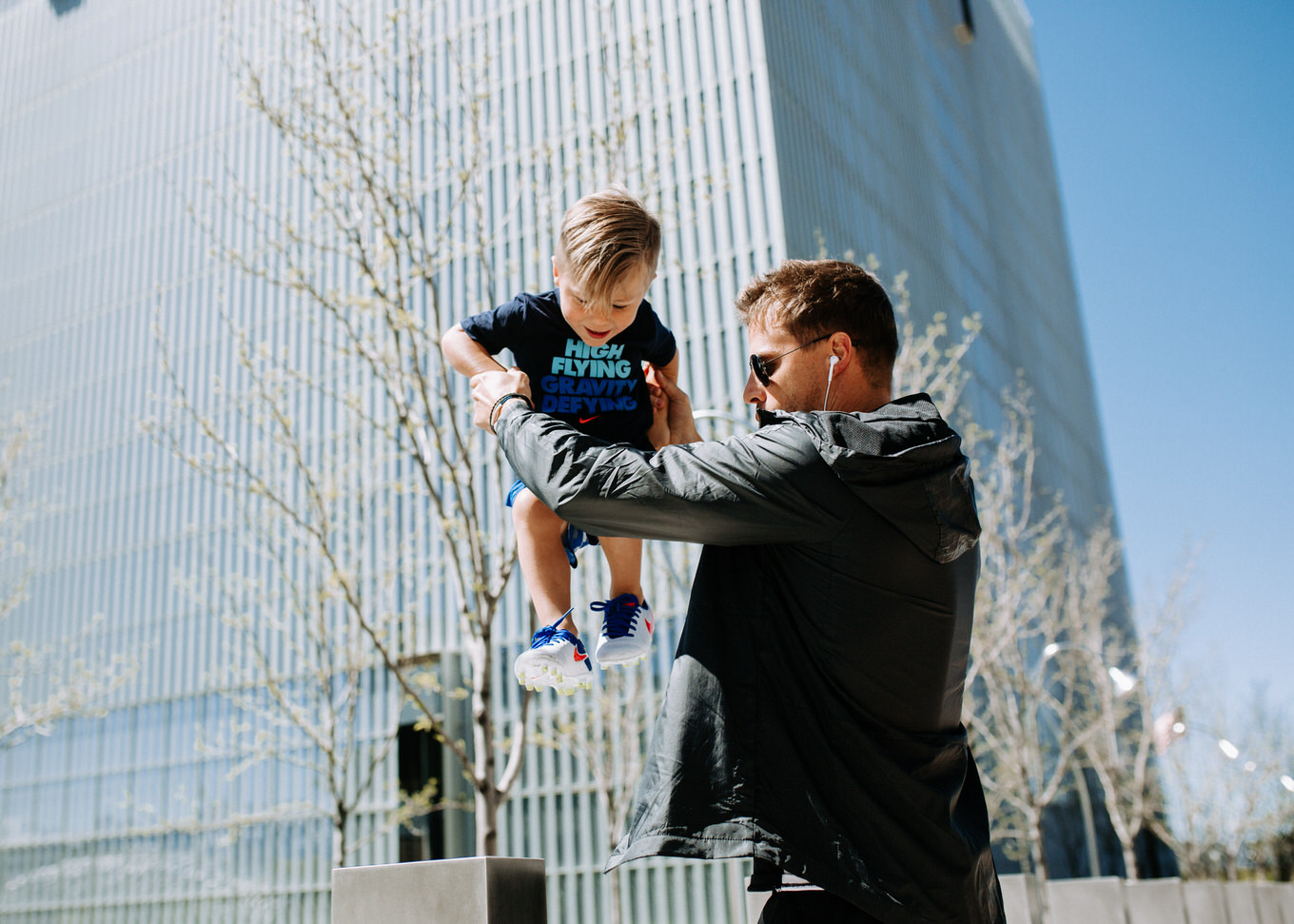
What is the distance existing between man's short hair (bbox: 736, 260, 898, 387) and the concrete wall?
4691 millimetres

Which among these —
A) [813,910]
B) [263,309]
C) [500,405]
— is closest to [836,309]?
[500,405]

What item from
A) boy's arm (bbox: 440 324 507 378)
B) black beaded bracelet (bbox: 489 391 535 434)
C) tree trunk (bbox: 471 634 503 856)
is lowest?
tree trunk (bbox: 471 634 503 856)

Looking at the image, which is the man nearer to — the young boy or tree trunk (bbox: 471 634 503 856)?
the young boy

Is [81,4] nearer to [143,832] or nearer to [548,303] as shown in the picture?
[143,832]

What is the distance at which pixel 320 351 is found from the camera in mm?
31328

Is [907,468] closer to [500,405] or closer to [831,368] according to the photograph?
[831,368]

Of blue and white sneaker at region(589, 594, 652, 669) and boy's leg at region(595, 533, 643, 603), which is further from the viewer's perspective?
boy's leg at region(595, 533, 643, 603)

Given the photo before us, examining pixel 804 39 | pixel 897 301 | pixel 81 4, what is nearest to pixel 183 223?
pixel 81 4

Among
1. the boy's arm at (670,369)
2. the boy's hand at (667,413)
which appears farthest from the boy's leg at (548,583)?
the boy's arm at (670,369)

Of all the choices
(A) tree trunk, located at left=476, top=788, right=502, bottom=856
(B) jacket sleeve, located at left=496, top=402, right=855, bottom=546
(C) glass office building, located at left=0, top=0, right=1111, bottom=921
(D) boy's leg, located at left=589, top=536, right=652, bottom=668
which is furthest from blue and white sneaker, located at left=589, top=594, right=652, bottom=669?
(C) glass office building, located at left=0, top=0, right=1111, bottom=921

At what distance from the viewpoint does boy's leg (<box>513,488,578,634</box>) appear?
2.84 m

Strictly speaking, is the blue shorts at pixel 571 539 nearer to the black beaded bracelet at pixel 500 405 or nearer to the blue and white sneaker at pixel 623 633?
the blue and white sneaker at pixel 623 633

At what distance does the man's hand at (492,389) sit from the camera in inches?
91.8

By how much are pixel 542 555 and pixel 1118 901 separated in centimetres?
732
